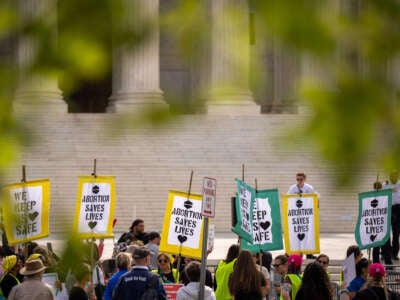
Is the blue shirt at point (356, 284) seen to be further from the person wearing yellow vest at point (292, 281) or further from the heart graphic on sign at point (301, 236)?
the heart graphic on sign at point (301, 236)

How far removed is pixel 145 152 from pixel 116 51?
4041cm

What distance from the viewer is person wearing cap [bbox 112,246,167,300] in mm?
13031

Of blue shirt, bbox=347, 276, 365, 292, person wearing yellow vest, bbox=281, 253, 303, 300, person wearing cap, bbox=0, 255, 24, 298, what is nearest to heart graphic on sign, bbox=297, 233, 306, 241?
person wearing yellow vest, bbox=281, 253, 303, 300

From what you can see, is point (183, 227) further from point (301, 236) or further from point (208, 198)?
point (301, 236)

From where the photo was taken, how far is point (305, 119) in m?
3.51

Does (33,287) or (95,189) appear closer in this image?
(33,287)

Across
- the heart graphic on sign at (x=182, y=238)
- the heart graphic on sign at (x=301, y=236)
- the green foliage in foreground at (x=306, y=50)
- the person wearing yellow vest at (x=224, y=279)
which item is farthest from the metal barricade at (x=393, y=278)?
the green foliage in foreground at (x=306, y=50)

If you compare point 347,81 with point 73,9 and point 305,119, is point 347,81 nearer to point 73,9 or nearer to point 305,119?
point 305,119

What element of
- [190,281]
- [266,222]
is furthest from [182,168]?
[190,281]

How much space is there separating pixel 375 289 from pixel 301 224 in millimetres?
7031

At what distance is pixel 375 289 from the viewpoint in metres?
13.2

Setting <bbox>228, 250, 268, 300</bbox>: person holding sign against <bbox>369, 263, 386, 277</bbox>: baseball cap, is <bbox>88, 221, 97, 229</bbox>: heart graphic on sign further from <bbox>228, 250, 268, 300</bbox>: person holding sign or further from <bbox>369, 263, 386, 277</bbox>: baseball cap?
<bbox>369, 263, 386, 277</bbox>: baseball cap

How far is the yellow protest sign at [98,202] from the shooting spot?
19.1 m

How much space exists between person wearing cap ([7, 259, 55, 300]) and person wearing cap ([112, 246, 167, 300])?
89cm
